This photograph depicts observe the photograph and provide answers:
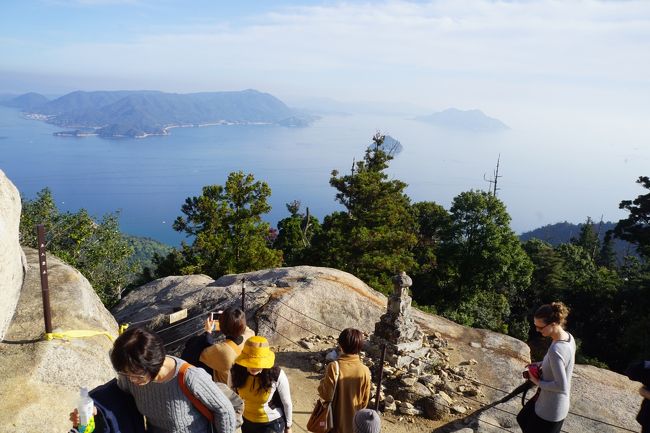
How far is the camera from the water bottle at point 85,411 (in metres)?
2.91

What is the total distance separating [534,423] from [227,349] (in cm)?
332

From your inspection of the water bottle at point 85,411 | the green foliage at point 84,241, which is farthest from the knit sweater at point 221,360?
the green foliage at point 84,241

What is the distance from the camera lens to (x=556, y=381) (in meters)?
4.44

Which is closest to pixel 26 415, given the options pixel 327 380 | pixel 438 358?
pixel 327 380

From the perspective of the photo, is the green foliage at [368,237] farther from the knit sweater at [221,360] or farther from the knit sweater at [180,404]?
the knit sweater at [180,404]

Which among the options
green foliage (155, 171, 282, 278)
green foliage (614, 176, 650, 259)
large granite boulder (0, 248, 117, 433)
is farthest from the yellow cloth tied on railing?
green foliage (614, 176, 650, 259)

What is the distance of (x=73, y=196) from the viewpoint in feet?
591

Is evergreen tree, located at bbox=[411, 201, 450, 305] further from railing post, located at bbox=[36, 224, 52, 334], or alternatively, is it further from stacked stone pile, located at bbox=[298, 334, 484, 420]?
railing post, located at bbox=[36, 224, 52, 334]

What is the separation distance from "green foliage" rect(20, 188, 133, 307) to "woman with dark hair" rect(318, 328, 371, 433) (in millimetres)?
16771

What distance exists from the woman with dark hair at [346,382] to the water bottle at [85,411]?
2.04 m

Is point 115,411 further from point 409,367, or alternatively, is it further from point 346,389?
point 409,367

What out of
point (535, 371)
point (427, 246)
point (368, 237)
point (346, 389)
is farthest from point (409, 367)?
point (427, 246)

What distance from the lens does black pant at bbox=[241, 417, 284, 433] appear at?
13.5 feet

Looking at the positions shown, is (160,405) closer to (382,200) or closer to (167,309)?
(167,309)
